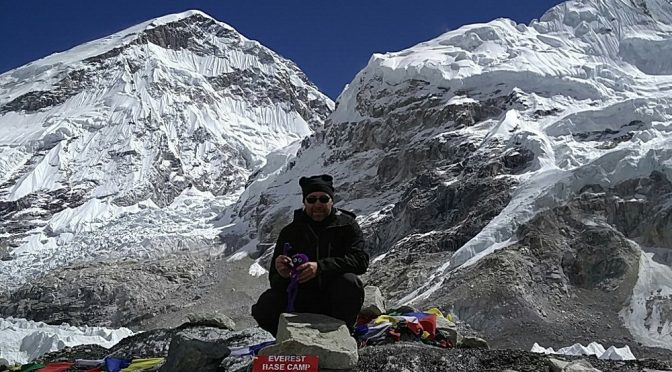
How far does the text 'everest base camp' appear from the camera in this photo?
9.73m

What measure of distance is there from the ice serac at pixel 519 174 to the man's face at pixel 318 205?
44691mm

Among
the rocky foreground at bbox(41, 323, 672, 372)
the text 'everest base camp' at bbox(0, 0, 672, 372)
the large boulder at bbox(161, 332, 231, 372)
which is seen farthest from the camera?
the text 'everest base camp' at bbox(0, 0, 672, 372)

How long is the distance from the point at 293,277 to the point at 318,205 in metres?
0.70

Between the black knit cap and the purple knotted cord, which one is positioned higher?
the black knit cap

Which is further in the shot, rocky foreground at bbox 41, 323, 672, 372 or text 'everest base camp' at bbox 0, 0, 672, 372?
text 'everest base camp' at bbox 0, 0, 672, 372

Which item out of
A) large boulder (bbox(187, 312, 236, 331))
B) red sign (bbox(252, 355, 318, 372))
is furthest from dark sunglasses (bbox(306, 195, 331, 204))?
large boulder (bbox(187, 312, 236, 331))

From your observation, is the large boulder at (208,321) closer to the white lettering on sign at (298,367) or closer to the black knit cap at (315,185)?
the black knit cap at (315,185)

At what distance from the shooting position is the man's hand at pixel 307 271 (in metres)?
6.28

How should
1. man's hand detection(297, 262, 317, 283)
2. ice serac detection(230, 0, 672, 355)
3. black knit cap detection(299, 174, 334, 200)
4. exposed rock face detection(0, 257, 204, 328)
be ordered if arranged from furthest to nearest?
exposed rock face detection(0, 257, 204, 328) < ice serac detection(230, 0, 672, 355) < black knit cap detection(299, 174, 334, 200) < man's hand detection(297, 262, 317, 283)

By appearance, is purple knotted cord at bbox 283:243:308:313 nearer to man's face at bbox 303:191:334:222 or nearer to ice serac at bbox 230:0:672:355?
man's face at bbox 303:191:334:222

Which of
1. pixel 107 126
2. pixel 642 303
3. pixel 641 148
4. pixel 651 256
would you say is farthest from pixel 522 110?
pixel 107 126

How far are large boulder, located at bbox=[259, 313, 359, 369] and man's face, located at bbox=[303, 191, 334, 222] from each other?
0.92 meters

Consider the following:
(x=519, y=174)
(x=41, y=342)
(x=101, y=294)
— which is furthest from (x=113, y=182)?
(x=41, y=342)

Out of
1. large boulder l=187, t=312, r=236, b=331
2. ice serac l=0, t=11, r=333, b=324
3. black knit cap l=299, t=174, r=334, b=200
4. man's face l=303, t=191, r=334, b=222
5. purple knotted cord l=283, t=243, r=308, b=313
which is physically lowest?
large boulder l=187, t=312, r=236, b=331
